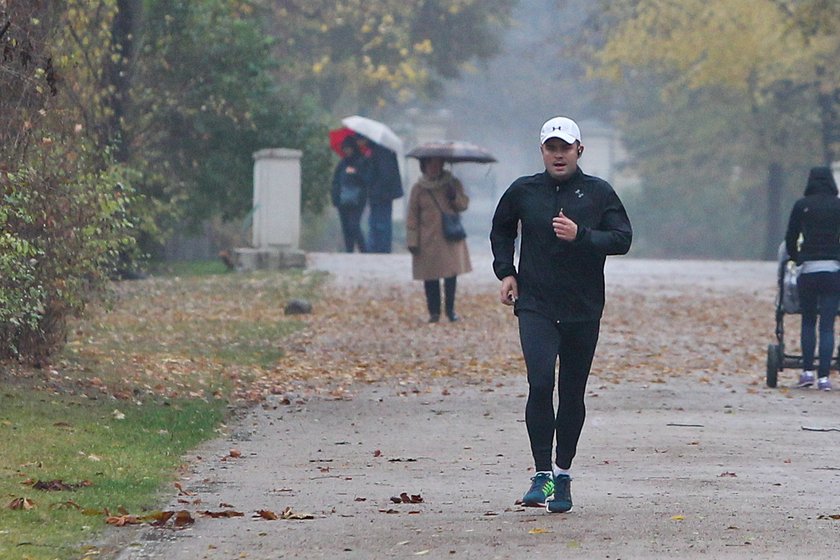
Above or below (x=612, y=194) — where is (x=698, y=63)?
above

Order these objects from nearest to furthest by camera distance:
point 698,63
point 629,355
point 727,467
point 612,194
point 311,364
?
1. point 612,194
2. point 727,467
3. point 311,364
4. point 629,355
5. point 698,63

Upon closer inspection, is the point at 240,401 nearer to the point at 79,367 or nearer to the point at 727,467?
the point at 79,367

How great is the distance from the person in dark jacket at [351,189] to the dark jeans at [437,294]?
11.2 metres

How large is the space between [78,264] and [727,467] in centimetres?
499

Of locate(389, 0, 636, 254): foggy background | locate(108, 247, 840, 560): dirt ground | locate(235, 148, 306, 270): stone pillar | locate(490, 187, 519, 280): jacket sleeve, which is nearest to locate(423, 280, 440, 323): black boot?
locate(108, 247, 840, 560): dirt ground

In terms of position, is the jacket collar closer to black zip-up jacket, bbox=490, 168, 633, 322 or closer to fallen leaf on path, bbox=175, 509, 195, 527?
black zip-up jacket, bbox=490, 168, 633, 322

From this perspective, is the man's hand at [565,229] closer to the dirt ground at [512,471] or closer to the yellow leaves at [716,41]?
the dirt ground at [512,471]

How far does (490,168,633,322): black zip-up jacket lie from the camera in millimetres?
8188

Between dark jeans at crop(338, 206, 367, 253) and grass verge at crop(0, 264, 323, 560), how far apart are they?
10048 millimetres

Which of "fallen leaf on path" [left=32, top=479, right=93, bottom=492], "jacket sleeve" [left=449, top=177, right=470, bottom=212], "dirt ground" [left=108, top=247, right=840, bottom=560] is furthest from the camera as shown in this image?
"jacket sleeve" [left=449, top=177, right=470, bottom=212]

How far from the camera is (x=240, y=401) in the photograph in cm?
1295

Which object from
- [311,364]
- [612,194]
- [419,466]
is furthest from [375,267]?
[612,194]

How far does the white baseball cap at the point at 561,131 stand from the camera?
8.05 metres

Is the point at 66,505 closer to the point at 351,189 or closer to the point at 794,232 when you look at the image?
the point at 794,232
